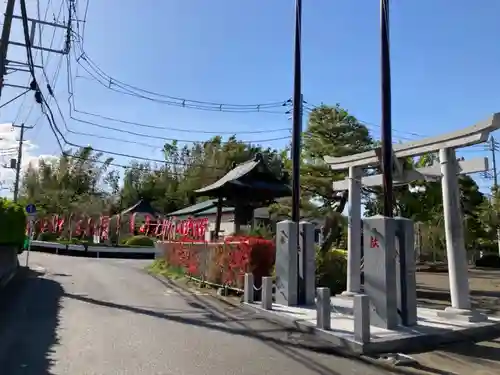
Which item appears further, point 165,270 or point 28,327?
point 165,270

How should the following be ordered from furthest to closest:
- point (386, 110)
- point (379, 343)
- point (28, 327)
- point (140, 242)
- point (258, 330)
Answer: point (140, 242)
point (386, 110)
point (258, 330)
point (28, 327)
point (379, 343)

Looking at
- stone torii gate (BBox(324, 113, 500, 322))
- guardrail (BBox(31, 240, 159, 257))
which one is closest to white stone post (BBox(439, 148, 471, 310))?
stone torii gate (BBox(324, 113, 500, 322))

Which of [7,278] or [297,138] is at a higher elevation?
[297,138]

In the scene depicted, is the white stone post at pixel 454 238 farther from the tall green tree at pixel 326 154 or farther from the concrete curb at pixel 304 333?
the tall green tree at pixel 326 154

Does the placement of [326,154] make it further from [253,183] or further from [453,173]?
[453,173]

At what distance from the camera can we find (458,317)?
1023 cm

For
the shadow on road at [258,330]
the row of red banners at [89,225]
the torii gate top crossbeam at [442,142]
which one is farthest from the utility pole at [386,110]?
the row of red banners at [89,225]

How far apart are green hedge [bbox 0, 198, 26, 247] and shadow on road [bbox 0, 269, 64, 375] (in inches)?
95.9

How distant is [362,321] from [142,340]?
12.9ft

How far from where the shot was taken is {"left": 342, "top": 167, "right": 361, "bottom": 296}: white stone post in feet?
44.2

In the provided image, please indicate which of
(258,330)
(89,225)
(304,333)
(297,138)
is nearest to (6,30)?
(297,138)

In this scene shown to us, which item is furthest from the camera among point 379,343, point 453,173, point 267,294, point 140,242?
point 140,242

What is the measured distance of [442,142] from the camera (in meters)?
11.0

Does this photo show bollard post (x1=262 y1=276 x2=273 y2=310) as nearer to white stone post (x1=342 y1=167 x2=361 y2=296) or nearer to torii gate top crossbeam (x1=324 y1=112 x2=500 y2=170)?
white stone post (x1=342 y1=167 x2=361 y2=296)
